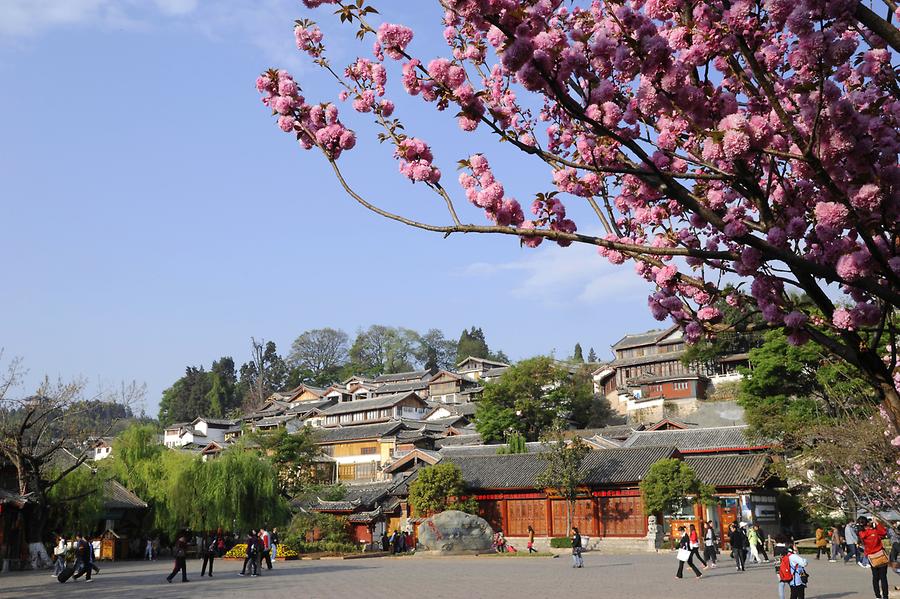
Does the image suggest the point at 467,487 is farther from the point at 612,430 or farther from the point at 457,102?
the point at 457,102

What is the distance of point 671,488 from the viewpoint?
3428 cm

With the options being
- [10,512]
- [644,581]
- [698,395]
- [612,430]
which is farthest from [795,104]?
[698,395]

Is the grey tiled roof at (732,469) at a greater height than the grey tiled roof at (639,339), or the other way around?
the grey tiled roof at (639,339)

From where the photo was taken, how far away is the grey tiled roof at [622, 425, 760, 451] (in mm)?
42459

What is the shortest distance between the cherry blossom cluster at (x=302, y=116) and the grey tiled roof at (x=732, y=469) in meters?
34.2

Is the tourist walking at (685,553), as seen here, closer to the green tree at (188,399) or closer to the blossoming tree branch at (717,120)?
the blossoming tree branch at (717,120)

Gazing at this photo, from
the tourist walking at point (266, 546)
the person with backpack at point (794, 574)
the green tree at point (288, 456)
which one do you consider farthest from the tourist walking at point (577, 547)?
the green tree at point (288, 456)

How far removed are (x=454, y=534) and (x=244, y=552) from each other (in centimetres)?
960

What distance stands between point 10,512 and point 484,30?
34003 mm

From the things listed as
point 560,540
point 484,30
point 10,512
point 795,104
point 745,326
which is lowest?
point 560,540

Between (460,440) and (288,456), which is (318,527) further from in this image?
(460,440)

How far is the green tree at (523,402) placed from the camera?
5734cm

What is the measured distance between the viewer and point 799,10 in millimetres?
4605

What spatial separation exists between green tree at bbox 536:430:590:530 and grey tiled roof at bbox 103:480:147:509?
19804mm
